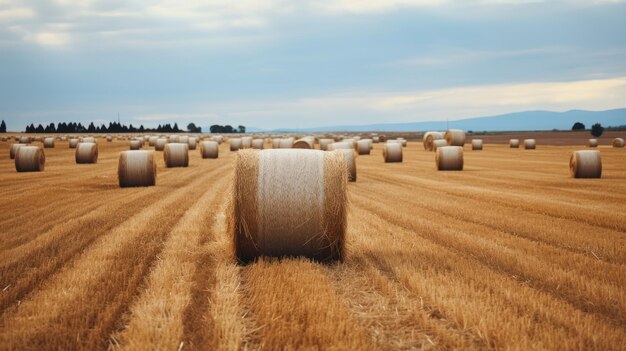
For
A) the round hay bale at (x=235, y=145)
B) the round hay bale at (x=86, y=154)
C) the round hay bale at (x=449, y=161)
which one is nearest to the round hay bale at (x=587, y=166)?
the round hay bale at (x=449, y=161)

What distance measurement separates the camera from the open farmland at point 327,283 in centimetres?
461

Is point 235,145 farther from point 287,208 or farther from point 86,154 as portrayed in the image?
point 287,208

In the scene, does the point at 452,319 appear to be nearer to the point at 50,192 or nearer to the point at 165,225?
the point at 165,225

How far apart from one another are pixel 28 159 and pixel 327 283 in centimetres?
2089

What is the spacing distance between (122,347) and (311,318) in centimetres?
151

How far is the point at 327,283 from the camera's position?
19.9 ft

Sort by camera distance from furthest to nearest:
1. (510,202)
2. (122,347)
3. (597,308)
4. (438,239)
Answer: (510,202) → (438,239) → (597,308) → (122,347)

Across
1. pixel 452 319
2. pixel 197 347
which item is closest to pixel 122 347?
pixel 197 347

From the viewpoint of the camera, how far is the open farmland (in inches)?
181

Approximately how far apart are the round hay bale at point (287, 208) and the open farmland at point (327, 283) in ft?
0.83

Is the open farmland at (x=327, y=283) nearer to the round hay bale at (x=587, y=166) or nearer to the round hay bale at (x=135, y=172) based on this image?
the round hay bale at (x=135, y=172)

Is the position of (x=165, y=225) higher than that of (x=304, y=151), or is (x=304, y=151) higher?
(x=304, y=151)

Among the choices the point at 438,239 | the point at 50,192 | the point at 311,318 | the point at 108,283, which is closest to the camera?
the point at 311,318

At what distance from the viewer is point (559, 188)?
16312 millimetres
